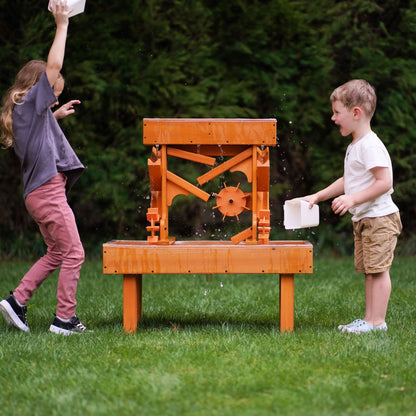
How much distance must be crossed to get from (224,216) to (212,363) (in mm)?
1083

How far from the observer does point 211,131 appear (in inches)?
151

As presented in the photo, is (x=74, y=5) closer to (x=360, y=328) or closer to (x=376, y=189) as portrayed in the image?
(x=376, y=189)

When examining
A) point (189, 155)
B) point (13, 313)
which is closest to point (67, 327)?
point (13, 313)

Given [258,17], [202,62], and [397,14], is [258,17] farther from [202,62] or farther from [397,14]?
[397,14]

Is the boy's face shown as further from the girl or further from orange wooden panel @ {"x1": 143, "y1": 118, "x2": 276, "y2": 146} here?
the girl

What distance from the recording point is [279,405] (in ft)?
8.16

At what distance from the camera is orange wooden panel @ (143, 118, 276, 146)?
3840 mm

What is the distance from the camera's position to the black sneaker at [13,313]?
3.84m

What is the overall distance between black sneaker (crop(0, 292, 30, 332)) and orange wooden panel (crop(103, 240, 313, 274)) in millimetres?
603

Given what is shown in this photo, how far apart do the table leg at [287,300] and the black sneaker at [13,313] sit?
4.72 feet

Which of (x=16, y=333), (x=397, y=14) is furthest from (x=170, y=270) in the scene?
(x=397, y=14)

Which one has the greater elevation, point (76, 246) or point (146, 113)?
point (146, 113)

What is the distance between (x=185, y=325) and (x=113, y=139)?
4152 mm

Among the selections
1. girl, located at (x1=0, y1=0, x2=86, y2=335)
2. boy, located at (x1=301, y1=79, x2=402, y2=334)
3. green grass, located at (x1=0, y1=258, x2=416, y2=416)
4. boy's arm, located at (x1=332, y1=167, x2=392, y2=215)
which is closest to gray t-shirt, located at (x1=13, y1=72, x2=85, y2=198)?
girl, located at (x1=0, y1=0, x2=86, y2=335)
